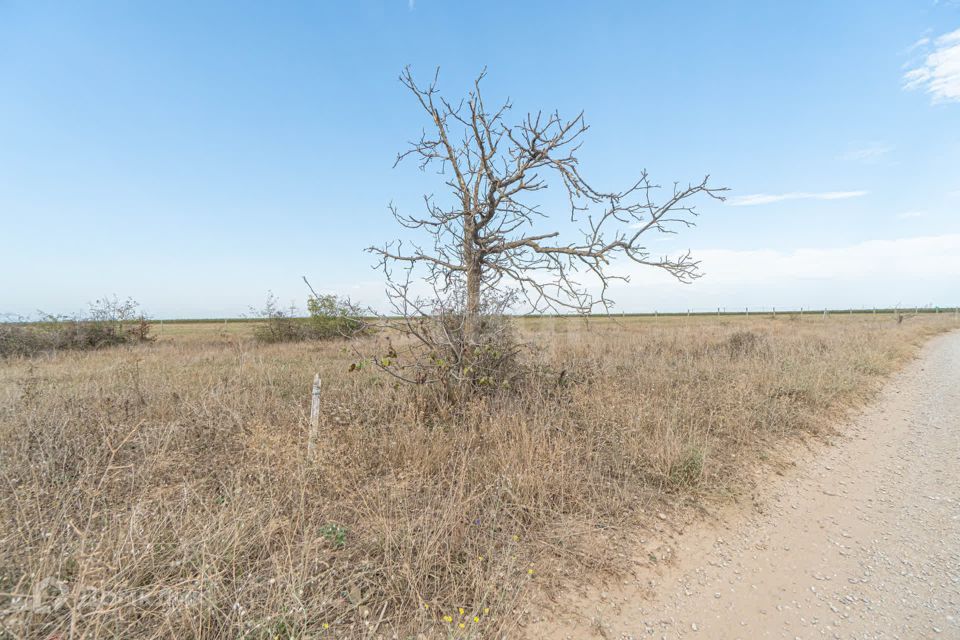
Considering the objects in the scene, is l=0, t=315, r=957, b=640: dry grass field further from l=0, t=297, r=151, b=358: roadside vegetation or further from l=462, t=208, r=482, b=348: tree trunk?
l=0, t=297, r=151, b=358: roadside vegetation

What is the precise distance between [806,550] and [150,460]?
19.1ft

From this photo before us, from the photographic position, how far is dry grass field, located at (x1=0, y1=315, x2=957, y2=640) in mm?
2078

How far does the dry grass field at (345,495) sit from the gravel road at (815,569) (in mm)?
336

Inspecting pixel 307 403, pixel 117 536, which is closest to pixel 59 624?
pixel 117 536

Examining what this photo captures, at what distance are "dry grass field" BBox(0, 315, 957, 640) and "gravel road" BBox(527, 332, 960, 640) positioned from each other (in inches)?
13.2

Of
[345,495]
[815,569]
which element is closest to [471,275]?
[345,495]

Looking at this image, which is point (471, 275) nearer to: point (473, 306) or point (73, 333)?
point (473, 306)

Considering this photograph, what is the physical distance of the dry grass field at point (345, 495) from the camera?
2078 millimetres

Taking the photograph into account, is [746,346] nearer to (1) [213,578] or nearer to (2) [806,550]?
(2) [806,550]

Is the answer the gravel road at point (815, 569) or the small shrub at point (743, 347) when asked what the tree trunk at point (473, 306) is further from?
the small shrub at point (743, 347)

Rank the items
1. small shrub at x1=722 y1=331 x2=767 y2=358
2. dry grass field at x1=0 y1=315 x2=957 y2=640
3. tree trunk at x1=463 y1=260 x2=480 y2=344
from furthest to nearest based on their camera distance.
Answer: small shrub at x1=722 y1=331 x2=767 y2=358 < tree trunk at x1=463 y1=260 x2=480 y2=344 < dry grass field at x1=0 y1=315 x2=957 y2=640

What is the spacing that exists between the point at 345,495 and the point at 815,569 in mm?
3864

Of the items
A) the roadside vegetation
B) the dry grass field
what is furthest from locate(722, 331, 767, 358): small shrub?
the roadside vegetation

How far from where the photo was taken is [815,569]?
9.22 ft
